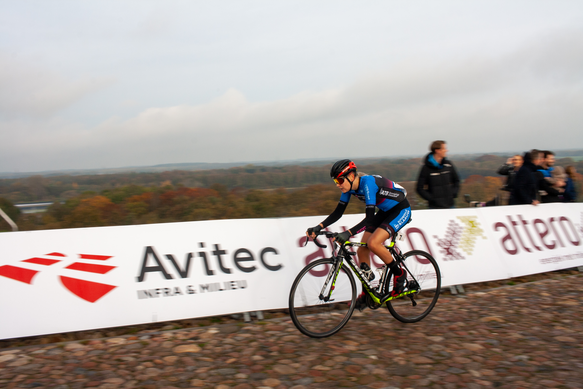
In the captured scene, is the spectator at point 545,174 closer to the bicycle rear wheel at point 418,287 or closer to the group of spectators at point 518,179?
the group of spectators at point 518,179

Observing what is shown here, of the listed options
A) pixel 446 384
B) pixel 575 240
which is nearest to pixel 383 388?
pixel 446 384

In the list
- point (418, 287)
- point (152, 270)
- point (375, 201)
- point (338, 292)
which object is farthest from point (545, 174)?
point (152, 270)

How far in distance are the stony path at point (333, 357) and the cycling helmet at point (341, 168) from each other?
1.79m

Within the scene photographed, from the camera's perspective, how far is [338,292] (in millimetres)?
4605

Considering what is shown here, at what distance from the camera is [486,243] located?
6.84 m

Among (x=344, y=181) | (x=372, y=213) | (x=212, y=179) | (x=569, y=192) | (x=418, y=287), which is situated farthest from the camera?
(x=212, y=179)

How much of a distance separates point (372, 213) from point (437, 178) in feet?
10.6

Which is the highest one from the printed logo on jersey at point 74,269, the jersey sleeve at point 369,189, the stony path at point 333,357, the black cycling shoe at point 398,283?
the jersey sleeve at point 369,189

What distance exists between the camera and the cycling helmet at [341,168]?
4.49 meters

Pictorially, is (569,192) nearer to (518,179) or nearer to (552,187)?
(552,187)

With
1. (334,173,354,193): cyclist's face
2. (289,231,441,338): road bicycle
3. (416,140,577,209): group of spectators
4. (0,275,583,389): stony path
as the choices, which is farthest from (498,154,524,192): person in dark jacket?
(334,173,354,193): cyclist's face

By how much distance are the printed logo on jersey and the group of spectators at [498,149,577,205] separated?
23.6 ft

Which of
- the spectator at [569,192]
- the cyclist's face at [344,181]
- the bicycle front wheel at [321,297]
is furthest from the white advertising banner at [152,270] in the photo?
the spectator at [569,192]

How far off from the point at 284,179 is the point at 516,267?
657cm
